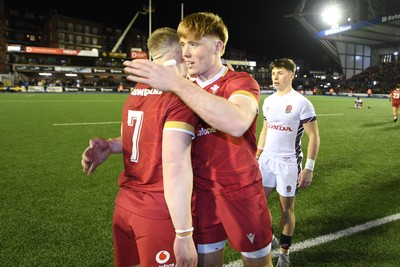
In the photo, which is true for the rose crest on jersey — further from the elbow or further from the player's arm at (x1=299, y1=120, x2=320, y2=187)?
the elbow

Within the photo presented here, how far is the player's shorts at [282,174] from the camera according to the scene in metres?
3.58

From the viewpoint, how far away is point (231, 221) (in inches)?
83.1

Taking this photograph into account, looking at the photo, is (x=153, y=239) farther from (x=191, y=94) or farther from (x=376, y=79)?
(x=376, y=79)

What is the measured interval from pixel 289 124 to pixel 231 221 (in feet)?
6.31

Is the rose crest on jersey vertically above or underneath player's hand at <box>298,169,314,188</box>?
above

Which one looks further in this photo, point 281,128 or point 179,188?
point 281,128

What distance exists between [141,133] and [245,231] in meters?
0.91

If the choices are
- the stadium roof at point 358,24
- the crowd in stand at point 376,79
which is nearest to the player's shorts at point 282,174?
the stadium roof at point 358,24

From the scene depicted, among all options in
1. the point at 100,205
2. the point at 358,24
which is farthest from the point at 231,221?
the point at 358,24

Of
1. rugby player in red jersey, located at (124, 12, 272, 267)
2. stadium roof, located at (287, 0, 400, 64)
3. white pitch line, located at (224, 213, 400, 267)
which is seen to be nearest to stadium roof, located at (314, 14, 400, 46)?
stadium roof, located at (287, 0, 400, 64)

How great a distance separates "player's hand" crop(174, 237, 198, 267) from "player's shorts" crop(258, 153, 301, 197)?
6.96 feet

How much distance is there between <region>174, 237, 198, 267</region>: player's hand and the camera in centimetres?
164

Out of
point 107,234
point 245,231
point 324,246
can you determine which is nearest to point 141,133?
point 245,231

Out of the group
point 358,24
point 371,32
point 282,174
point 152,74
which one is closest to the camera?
point 152,74
